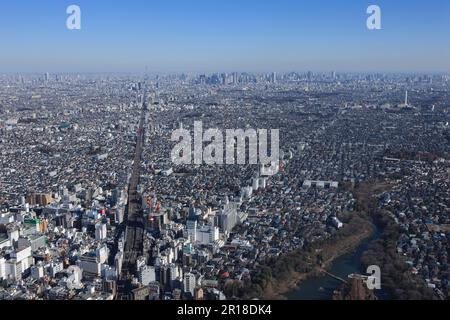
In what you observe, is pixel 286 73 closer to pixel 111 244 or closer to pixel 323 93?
pixel 323 93

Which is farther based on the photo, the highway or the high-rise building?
the highway

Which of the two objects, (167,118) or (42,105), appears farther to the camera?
(42,105)

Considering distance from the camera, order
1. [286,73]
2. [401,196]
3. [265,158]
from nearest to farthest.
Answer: [401,196] → [265,158] → [286,73]

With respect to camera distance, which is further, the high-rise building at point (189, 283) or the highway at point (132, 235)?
the highway at point (132, 235)

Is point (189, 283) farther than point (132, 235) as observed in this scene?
No

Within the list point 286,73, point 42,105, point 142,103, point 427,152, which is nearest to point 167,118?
point 142,103
